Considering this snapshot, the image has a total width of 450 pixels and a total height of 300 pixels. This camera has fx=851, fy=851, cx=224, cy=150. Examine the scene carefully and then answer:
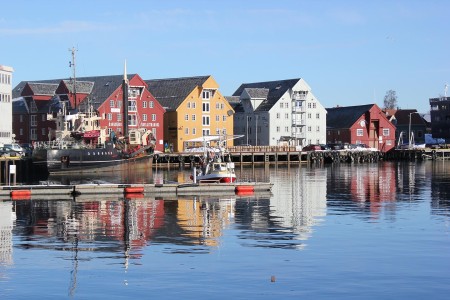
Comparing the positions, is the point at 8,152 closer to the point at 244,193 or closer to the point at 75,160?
the point at 75,160

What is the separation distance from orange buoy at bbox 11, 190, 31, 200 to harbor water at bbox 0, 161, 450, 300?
1.59 metres

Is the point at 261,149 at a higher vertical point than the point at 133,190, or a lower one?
higher

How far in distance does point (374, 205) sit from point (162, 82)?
93918 millimetres

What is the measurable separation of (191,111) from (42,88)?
80.0 ft

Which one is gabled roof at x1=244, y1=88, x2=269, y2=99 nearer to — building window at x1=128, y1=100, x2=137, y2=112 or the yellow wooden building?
the yellow wooden building

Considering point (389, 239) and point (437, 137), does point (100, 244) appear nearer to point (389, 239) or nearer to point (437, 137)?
point (389, 239)

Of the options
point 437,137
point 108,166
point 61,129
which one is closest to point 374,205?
point 108,166

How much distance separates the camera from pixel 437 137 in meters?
190

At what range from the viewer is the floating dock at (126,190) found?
5729cm

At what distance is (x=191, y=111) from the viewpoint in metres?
137

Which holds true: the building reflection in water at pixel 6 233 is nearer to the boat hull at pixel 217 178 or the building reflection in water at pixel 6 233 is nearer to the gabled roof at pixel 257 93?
the boat hull at pixel 217 178

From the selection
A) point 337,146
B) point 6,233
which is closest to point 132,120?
point 337,146

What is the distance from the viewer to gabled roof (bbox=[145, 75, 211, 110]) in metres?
Result: 138

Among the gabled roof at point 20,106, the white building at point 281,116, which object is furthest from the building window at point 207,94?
the gabled roof at point 20,106
